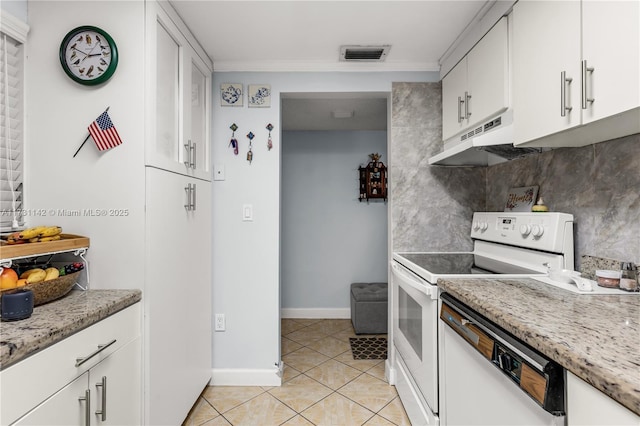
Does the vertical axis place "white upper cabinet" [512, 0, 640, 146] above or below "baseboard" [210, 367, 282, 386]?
above

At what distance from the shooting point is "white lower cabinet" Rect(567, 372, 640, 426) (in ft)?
1.95

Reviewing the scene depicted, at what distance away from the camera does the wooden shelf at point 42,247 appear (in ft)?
3.53

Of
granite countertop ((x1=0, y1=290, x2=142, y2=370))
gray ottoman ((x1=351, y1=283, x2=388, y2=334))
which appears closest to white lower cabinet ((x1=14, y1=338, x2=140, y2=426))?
granite countertop ((x1=0, y1=290, x2=142, y2=370))

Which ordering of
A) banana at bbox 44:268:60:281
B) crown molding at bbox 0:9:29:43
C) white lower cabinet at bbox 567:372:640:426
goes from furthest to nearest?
crown molding at bbox 0:9:29:43, banana at bbox 44:268:60:281, white lower cabinet at bbox 567:372:640:426

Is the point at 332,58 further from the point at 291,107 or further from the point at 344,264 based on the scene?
the point at 344,264

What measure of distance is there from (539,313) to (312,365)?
204 centimetres

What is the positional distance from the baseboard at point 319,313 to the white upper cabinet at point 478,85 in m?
2.43

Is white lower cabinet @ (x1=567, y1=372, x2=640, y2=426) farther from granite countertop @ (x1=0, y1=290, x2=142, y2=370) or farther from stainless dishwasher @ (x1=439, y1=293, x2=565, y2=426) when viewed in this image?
granite countertop @ (x1=0, y1=290, x2=142, y2=370)

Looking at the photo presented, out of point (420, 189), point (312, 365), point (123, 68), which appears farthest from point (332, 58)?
point (312, 365)

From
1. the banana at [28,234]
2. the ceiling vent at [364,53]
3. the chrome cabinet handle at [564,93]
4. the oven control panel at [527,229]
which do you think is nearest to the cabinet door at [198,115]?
the banana at [28,234]

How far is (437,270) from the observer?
1.63 metres

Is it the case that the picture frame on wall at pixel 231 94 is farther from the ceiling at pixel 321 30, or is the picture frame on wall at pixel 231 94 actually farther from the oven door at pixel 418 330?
the oven door at pixel 418 330

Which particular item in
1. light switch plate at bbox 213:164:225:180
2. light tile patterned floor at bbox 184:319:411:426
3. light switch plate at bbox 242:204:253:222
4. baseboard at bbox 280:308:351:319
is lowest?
light tile patterned floor at bbox 184:319:411:426

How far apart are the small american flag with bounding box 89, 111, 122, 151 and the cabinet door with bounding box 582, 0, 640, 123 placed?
1.77 meters
